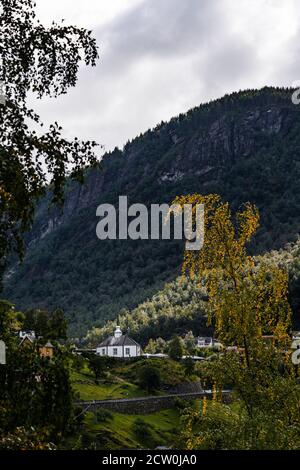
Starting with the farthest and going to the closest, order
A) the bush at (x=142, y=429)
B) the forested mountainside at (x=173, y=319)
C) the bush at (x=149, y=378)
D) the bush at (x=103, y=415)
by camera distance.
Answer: the forested mountainside at (x=173, y=319), the bush at (x=149, y=378), the bush at (x=103, y=415), the bush at (x=142, y=429)

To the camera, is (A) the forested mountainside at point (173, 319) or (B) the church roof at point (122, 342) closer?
(B) the church roof at point (122, 342)

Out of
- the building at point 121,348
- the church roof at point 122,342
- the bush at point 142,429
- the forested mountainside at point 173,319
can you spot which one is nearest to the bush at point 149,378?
the bush at point 142,429

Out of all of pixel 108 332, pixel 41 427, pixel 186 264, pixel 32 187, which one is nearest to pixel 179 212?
pixel 186 264

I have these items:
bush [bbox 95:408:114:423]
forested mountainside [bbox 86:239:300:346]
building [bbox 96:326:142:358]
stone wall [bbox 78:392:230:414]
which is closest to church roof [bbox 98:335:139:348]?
building [bbox 96:326:142:358]

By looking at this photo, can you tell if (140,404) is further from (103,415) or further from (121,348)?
(121,348)

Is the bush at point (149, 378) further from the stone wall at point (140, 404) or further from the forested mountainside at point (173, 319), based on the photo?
the forested mountainside at point (173, 319)

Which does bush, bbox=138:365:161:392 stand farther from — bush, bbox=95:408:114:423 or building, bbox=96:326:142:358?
building, bbox=96:326:142:358

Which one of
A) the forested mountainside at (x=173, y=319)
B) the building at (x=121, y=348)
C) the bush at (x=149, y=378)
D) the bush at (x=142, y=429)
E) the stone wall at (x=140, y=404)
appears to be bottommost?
the bush at (x=142, y=429)

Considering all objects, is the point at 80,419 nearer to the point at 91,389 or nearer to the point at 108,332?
the point at 91,389

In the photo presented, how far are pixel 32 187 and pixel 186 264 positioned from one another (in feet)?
14.7

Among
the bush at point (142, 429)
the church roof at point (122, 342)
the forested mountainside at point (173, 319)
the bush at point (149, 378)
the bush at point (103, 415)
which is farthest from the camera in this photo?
the forested mountainside at point (173, 319)

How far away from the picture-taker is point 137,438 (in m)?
58.4

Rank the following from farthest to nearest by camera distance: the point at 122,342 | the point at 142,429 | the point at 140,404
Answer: the point at 122,342, the point at 140,404, the point at 142,429

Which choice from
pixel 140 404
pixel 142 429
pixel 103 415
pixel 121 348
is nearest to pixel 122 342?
pixel 121 348
